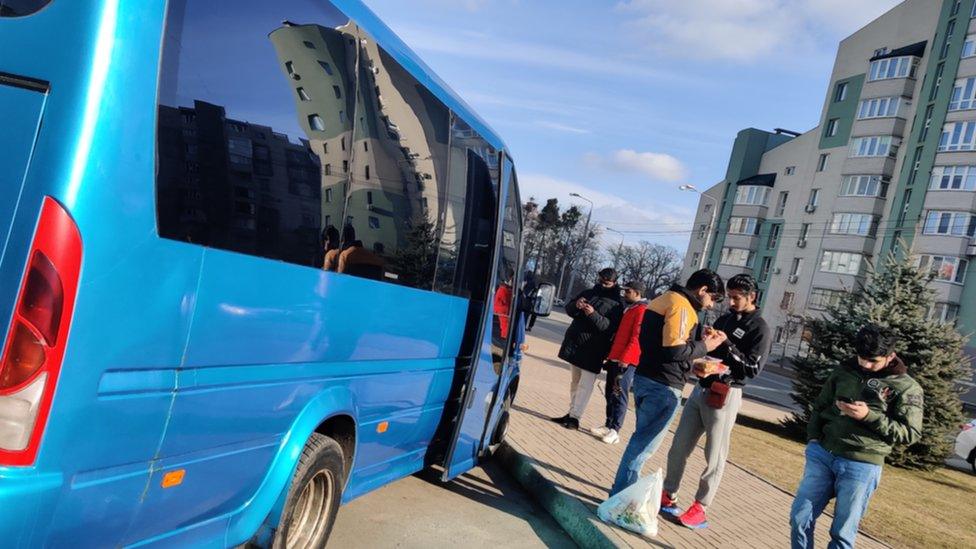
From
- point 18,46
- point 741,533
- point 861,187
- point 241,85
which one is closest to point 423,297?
point 241,85

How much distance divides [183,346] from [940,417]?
536 inches

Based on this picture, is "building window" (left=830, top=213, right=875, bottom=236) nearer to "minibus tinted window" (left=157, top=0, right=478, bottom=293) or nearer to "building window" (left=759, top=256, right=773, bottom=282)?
"building window" (left=759, top=256, right=773, bottom=282)

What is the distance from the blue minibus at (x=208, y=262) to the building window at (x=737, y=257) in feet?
213

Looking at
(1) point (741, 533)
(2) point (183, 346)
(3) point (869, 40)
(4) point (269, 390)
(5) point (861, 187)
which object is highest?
(3) point (869, 40)

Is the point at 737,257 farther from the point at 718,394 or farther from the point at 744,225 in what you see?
the point at 718,394

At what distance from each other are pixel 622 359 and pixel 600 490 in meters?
2.19

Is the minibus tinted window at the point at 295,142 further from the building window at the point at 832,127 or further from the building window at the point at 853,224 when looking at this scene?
the building window at the point at 832,127

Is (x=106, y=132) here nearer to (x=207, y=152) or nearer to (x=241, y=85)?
(x=207, y=152)

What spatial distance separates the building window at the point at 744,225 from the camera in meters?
65.8

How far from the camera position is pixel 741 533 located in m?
6.26

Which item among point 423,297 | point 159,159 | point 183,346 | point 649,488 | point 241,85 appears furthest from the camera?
point 649,488

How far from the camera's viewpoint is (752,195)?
66.5 m

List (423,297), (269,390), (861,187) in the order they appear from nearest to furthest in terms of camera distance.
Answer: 1. (269,390)
2. (423,297)
3. (861,187)

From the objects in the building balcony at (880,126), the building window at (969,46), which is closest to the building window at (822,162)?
the building balcony at (880,126)
